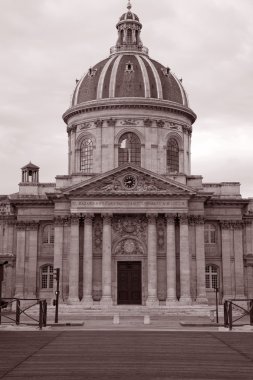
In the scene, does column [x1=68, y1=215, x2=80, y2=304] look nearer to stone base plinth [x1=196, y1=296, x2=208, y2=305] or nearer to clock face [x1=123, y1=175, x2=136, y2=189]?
clock face [x1=123, y1=175, x2=136, y2=189]

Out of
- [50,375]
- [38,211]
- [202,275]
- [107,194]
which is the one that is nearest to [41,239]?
[38,211]

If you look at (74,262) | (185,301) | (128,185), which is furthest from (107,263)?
(185,301)

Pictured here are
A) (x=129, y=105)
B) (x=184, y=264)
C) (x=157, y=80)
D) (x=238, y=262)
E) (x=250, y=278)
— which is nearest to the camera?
(x=184, y=264)

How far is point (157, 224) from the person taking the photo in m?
58.1

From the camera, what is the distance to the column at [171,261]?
5594cm

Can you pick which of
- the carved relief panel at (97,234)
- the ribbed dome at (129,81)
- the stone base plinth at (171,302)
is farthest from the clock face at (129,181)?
the ribbed dome at (129,81)

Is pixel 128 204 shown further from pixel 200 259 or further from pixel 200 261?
pixel 200 261

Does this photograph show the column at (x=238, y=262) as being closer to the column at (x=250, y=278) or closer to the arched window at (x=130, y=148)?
the column at (x=250, y=278)

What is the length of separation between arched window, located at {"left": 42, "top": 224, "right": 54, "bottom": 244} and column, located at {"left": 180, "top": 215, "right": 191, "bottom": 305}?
530 inches

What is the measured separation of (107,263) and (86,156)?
1578 cm

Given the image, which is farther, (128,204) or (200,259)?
(200,259)

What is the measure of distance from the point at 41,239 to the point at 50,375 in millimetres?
45265

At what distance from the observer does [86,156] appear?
6806cm

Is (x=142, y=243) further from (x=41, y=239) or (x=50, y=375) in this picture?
(x=50, y=375)
